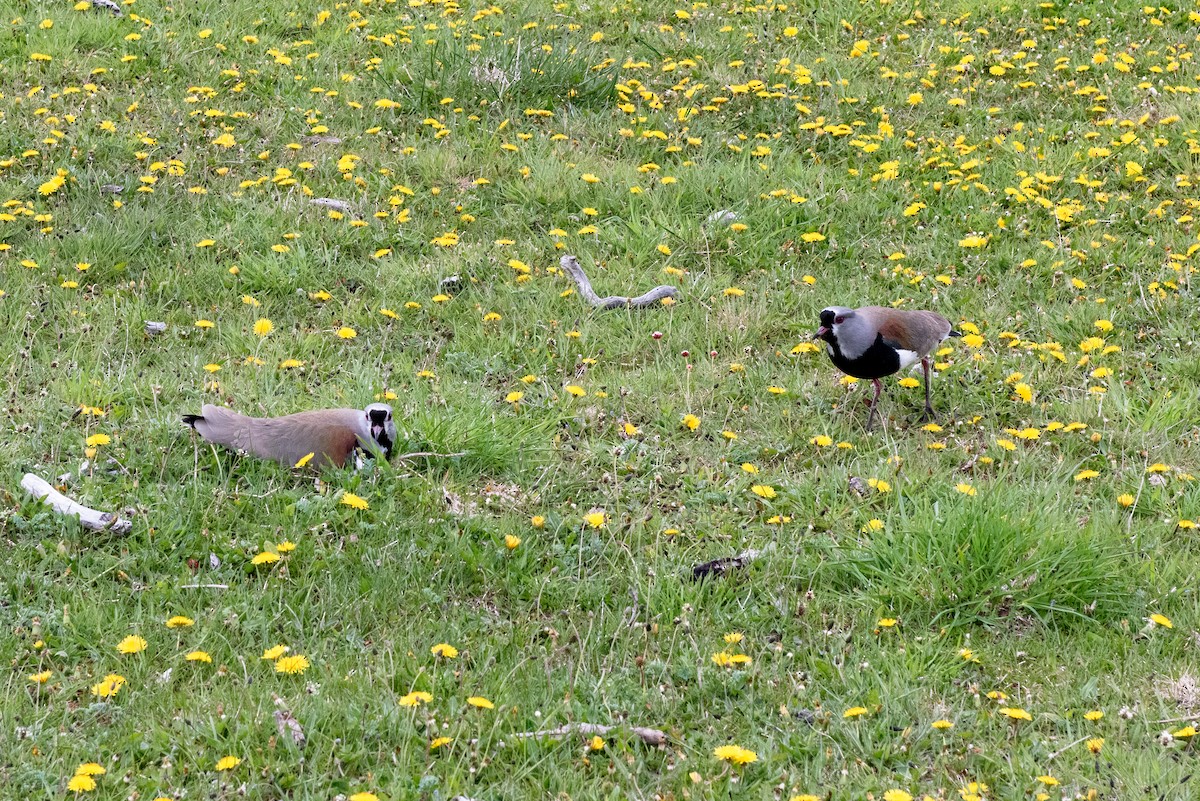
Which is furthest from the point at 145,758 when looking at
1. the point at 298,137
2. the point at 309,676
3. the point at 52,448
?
the point at 298,137

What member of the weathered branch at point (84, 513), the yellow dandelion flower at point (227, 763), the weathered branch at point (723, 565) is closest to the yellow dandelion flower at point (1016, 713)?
the weathered branch at point (723, 565)

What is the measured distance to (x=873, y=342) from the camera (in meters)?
5.61

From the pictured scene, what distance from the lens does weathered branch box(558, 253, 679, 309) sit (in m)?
6.85

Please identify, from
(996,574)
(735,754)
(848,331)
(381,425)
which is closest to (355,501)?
(381,425)

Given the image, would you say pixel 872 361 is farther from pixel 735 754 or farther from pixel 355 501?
pixel 735 754

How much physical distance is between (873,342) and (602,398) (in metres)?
1.30

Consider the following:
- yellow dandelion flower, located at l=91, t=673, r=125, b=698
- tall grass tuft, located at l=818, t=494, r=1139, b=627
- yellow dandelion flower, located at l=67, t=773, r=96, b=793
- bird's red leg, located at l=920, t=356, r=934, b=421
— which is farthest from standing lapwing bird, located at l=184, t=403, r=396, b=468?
bird's red leg, located at l=920, t=356, r=934, b=421

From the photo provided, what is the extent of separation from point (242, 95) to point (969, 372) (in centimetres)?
578

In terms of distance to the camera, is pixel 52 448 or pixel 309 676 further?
pixel 52 448

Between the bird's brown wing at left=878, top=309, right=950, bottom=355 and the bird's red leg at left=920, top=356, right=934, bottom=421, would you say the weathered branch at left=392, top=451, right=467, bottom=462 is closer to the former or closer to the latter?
the bird's brown wing at left=878, top=309, right=950, bottom=355

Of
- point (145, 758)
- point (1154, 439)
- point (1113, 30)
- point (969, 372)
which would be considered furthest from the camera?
point (1113, 30)

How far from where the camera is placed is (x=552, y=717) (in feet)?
12.4

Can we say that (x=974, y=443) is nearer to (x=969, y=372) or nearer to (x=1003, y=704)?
(x=969, y=372)

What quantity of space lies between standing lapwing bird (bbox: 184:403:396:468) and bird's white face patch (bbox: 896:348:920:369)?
2.34m
